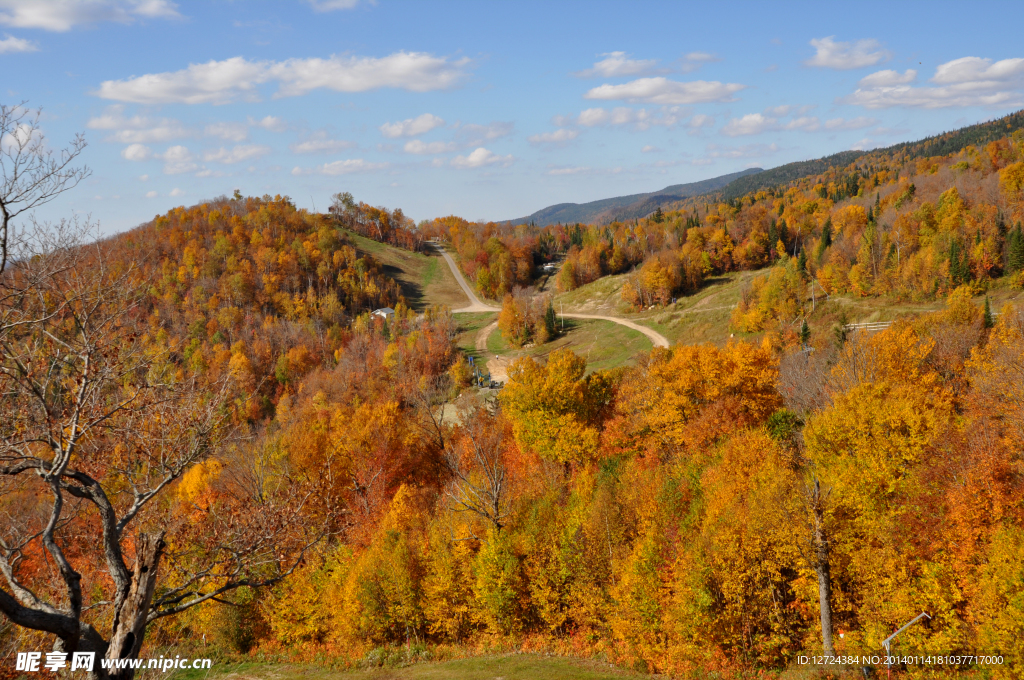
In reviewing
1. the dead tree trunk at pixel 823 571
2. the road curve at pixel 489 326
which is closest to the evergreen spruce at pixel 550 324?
the road curve at pixel 489 326

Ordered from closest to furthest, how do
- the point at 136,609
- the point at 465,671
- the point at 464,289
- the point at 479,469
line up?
the point at 136,609, the point at 465,671, the point at 479,469, the point at 464,289

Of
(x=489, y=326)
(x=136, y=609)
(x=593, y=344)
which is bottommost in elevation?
(x=593, y=344)

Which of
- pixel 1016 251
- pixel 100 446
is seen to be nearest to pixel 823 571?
pixel 100 446

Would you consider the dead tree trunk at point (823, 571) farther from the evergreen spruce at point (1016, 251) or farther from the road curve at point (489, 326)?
the evergreen spruce at point (1016, 251)

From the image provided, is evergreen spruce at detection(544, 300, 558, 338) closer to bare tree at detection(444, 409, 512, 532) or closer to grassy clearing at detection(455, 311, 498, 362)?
grassy clearing at detection(455, 311, 498, 362)

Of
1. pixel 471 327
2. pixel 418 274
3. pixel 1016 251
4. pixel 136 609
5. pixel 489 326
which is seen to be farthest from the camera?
pixel 418 274

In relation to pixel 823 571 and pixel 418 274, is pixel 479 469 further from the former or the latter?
pixel 418 274
